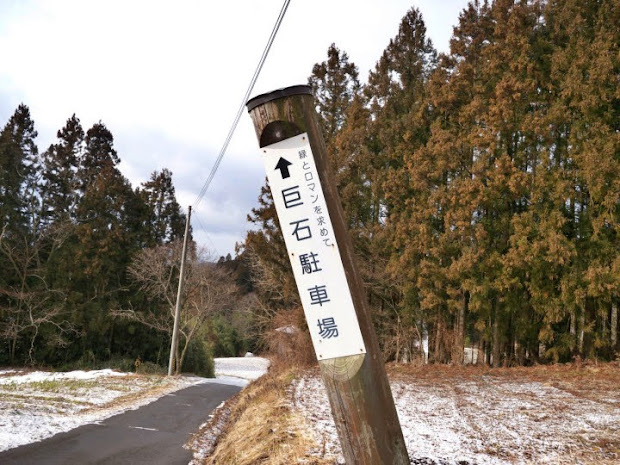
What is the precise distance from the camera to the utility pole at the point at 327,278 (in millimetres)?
2006

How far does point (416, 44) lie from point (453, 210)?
943 cm

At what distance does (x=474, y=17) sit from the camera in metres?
17.1

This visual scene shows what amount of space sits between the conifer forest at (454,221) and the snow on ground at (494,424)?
5.44 m

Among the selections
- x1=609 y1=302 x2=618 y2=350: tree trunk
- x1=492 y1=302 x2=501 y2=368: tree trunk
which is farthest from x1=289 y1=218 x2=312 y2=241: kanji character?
x1=492 y1=302 x2=501 y2=368: tree trunk

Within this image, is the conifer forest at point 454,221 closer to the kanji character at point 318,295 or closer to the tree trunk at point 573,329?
the tree trunk at point 573,329

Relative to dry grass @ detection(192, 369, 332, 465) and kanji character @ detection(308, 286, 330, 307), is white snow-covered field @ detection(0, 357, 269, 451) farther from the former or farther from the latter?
kanji character @ detection(308, 286, 330, 307)

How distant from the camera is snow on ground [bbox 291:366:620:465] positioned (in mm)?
4262

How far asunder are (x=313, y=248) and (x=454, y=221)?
13848mm

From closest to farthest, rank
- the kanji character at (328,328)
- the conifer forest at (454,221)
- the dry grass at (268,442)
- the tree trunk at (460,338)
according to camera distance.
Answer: the kanji character at (328,328)
the dry grass at (268,442)
the conifer forest at (454,221)
the tree trunk at (460,338)

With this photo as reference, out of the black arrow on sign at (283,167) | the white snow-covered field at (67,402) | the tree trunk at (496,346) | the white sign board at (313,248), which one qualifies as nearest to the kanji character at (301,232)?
the white sign board at (313,248)

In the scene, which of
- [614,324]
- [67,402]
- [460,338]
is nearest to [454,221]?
[460,338]

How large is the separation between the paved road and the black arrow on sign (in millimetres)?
4583

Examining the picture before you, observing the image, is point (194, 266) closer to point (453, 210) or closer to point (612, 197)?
point (453, 210)

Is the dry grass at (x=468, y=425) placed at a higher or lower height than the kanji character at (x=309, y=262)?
lower
